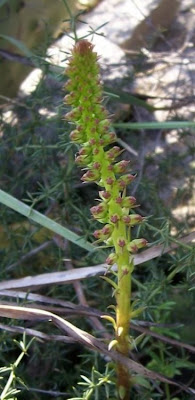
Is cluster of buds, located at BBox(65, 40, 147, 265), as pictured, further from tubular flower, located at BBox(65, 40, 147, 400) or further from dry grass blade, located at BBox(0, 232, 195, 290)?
dry grass blade, located at BBox(0, 232, 195, 290)

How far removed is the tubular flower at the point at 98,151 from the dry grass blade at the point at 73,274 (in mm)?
262

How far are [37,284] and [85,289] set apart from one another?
0.48 ft

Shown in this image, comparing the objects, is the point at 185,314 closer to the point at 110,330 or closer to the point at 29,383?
the point at 110,330

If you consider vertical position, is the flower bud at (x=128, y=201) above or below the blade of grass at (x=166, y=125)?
below

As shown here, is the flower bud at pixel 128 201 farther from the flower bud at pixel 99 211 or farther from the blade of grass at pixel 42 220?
the blade of grass at pixel 42 220

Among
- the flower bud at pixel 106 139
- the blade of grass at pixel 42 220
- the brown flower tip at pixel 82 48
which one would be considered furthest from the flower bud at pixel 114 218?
the blade of grass at pixel 42 220

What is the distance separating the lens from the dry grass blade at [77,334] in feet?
3.93

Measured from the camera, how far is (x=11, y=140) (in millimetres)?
1808

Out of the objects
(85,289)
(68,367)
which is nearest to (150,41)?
(85,289)

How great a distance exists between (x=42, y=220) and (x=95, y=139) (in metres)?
0.46

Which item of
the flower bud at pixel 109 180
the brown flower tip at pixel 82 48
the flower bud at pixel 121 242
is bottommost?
the flower bud at pixel 121 242

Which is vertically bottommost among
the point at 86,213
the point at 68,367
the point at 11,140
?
the point at 68,367

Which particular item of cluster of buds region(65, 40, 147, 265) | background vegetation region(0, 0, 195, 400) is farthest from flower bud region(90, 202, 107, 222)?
background vegetation region(0, 0, 195, 400)

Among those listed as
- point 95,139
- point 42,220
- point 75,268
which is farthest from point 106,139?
point 75,268
